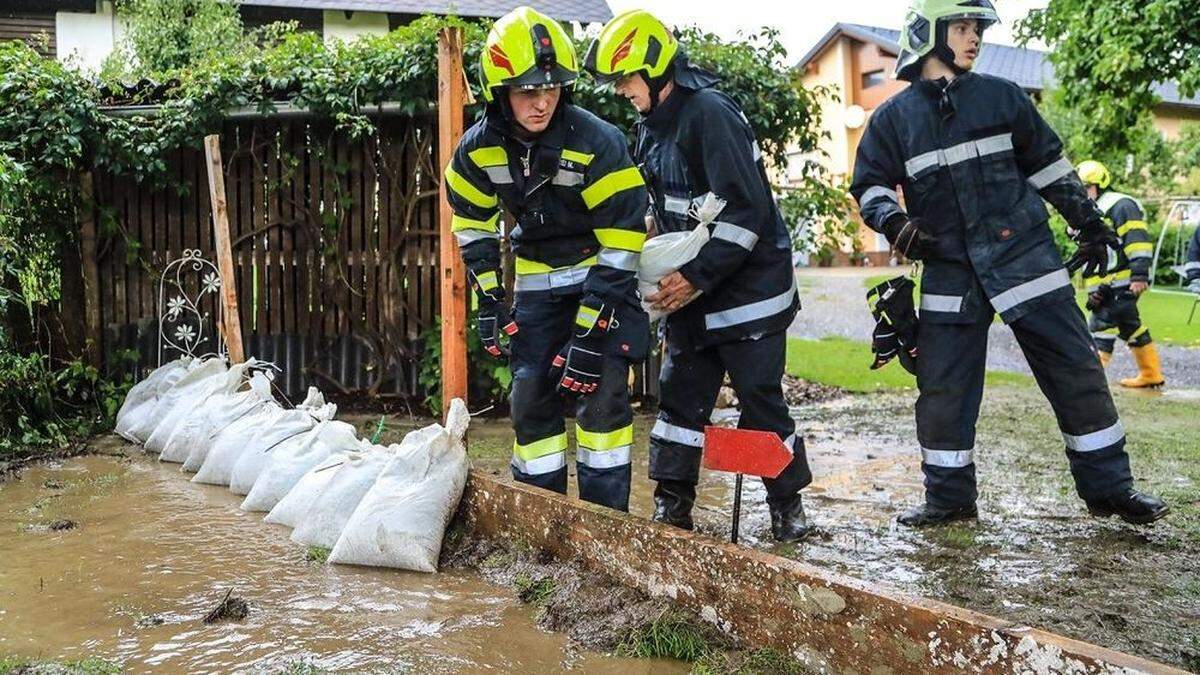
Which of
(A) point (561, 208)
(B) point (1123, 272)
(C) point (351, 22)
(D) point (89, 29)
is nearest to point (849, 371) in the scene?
(B) point (1123, 272)

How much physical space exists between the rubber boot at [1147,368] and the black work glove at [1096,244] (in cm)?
519

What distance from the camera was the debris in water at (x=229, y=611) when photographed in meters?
2.90

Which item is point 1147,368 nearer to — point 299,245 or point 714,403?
point 714,403

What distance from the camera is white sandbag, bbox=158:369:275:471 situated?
5125 mm

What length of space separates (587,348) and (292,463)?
173cm

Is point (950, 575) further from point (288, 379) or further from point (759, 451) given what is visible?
point (288, 379)

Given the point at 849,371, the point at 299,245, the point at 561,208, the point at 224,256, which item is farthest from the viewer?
the point at 849,371

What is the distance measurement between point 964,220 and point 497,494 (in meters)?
2.14

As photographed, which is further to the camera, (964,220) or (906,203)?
(906,203)

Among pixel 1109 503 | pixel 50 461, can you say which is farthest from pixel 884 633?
pixel 50 461

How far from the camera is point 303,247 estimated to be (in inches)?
277

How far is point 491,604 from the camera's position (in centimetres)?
304

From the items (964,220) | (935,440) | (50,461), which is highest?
(964,220)

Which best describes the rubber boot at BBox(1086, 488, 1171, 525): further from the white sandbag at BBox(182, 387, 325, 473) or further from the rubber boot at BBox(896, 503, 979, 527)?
the white sandbag at BBox(182, 387, 325, 473)
